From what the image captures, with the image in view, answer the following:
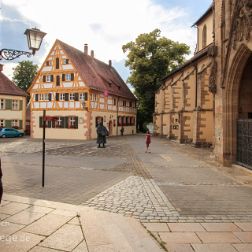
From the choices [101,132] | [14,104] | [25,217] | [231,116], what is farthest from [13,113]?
[25,217]

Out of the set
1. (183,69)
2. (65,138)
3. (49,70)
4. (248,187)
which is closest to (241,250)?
(248,187)

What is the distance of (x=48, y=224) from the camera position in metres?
5.43

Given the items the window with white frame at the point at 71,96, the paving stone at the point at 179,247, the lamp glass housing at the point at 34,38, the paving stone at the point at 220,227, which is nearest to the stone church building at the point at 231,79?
the paving stone at the point at 220,227

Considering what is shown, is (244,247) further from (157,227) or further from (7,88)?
(7,88)

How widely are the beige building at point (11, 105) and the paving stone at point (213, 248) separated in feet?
141

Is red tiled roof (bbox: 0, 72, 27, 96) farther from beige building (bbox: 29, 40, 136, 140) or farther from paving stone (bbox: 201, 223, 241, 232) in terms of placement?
paving stone (bbox: 201, 223, 241, 232)

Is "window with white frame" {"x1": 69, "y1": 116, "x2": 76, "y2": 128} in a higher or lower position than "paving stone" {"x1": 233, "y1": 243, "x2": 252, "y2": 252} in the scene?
higher

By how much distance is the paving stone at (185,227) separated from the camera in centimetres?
547

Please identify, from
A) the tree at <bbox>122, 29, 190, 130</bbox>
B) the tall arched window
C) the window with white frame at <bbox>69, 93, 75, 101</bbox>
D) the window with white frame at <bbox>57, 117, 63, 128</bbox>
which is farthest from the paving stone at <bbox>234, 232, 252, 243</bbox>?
the tree at <bbox>122, 29, 190, 130</bbox>

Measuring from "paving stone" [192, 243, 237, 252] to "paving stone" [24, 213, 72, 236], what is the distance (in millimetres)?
2293

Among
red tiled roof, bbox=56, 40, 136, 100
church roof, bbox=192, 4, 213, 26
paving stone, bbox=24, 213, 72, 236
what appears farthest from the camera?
red tiled roof, bbox=56, 40, 136, 100

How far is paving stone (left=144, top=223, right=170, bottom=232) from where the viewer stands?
17.9 feet

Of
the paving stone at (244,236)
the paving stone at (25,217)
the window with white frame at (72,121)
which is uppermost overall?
the window with white frame at (72,121)

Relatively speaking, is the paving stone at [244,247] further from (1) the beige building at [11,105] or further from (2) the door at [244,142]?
(1) the beige building at [11,105]
